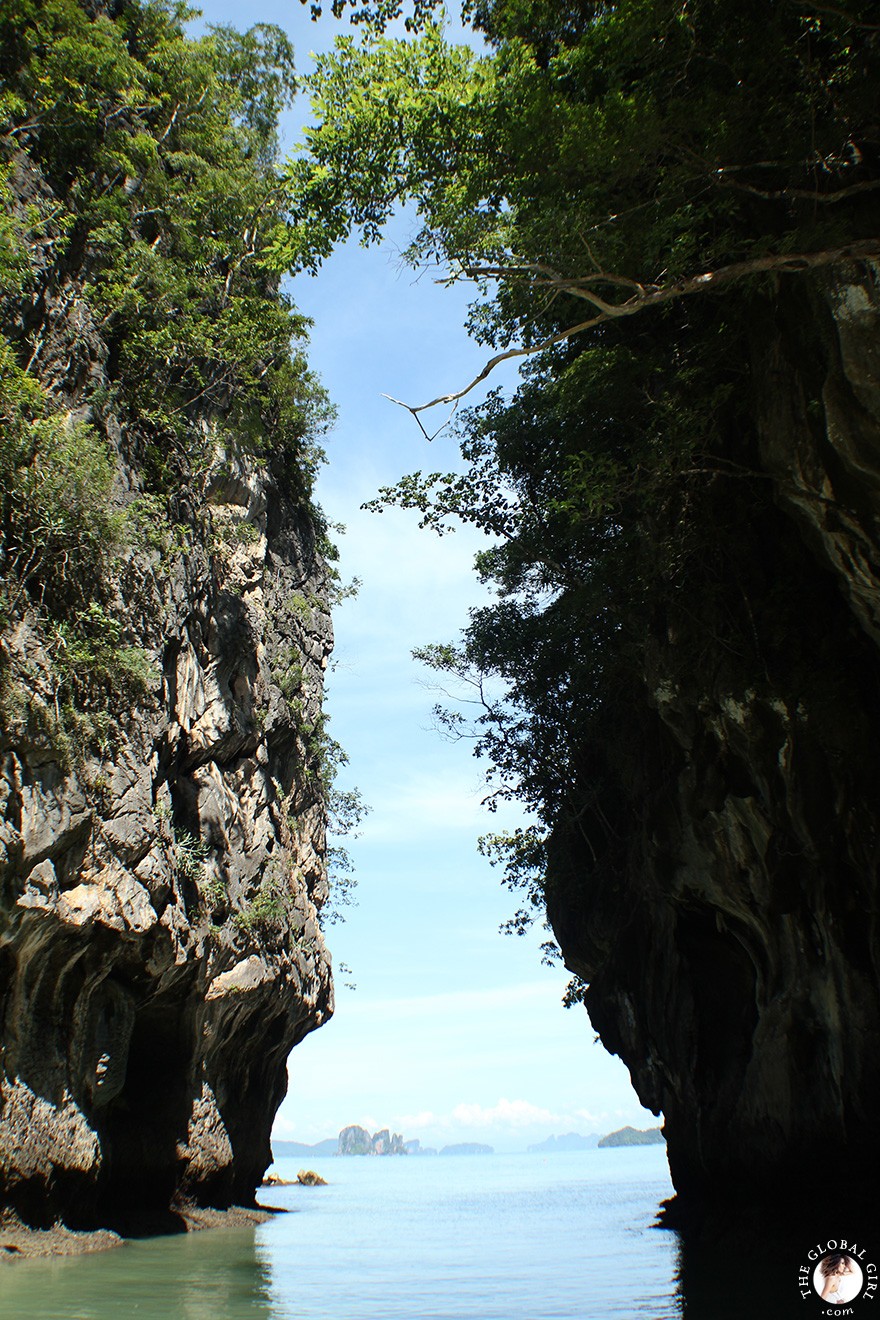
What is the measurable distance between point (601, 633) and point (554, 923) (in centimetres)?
887

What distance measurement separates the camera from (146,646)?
14320 mm

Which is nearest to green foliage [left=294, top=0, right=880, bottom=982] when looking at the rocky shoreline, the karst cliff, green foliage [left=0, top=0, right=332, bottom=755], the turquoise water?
green foliage [left=0, top=0, right=332, bottom=755]

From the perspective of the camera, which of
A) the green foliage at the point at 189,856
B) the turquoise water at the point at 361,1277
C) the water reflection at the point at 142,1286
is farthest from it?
the green foliage at the point at 189,856

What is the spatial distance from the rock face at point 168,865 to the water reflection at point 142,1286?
3.95 ft

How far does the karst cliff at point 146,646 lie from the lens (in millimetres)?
12133

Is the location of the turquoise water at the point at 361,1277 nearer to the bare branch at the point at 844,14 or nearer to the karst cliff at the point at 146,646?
the karst cliff at the point at 146,646

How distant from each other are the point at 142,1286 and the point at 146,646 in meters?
8.48

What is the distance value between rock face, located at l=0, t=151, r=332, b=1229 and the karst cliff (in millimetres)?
55

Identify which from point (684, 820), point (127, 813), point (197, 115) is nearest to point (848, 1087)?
point (684, 820)

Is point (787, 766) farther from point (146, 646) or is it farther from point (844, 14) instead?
point (146, 646)

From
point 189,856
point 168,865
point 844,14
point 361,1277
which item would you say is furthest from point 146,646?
point 844,14

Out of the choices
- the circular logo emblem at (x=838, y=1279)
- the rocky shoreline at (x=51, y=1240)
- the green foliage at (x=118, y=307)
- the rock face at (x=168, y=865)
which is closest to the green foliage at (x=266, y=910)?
the rock face at (x=168, y=865)

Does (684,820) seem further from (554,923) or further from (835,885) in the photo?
(554,923)

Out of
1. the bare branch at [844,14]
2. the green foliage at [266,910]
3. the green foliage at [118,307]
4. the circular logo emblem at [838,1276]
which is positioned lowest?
the circular logo emblem at [838,1276]
